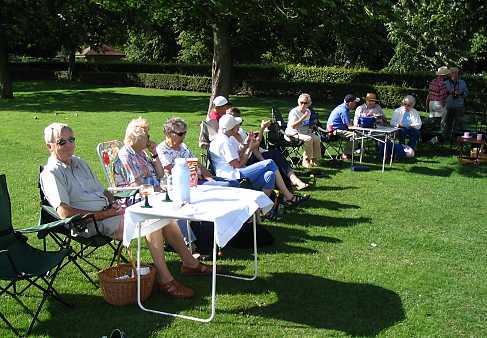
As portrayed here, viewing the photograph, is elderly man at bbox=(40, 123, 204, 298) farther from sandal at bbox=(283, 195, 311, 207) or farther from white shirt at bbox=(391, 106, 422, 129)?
white shirt at bbox=(391, 106, 422, 129)

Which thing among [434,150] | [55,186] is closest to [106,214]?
[55,186]

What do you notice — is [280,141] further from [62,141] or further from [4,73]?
[4,73]

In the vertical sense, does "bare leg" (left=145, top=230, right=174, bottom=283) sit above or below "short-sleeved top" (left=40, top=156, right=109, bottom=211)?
below

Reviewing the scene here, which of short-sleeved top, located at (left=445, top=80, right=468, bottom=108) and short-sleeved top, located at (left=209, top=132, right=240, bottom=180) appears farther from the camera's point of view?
short-sleeved top, located at (left=445, top=80, right=468, bottom=108)

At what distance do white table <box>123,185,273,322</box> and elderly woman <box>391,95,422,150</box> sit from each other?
7.12m

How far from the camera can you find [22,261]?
13.3ft

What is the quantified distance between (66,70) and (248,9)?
27.1 meters

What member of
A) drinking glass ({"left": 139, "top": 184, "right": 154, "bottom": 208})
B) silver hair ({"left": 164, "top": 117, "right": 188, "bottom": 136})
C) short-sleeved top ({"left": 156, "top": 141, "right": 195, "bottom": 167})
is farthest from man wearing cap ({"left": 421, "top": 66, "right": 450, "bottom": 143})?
drinking glass ({"left": 139, "top": 184, "right": 154, "bottom": 208})

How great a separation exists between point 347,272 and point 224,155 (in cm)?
205

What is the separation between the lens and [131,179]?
5297 mm

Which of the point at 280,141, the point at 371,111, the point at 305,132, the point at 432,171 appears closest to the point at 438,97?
the point at 371,111

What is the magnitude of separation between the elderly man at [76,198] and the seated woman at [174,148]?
3.34 feet

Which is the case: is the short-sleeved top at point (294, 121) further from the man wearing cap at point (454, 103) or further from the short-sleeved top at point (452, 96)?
the short-sleeved top at point (452, 96)

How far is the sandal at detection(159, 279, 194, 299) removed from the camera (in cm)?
441
